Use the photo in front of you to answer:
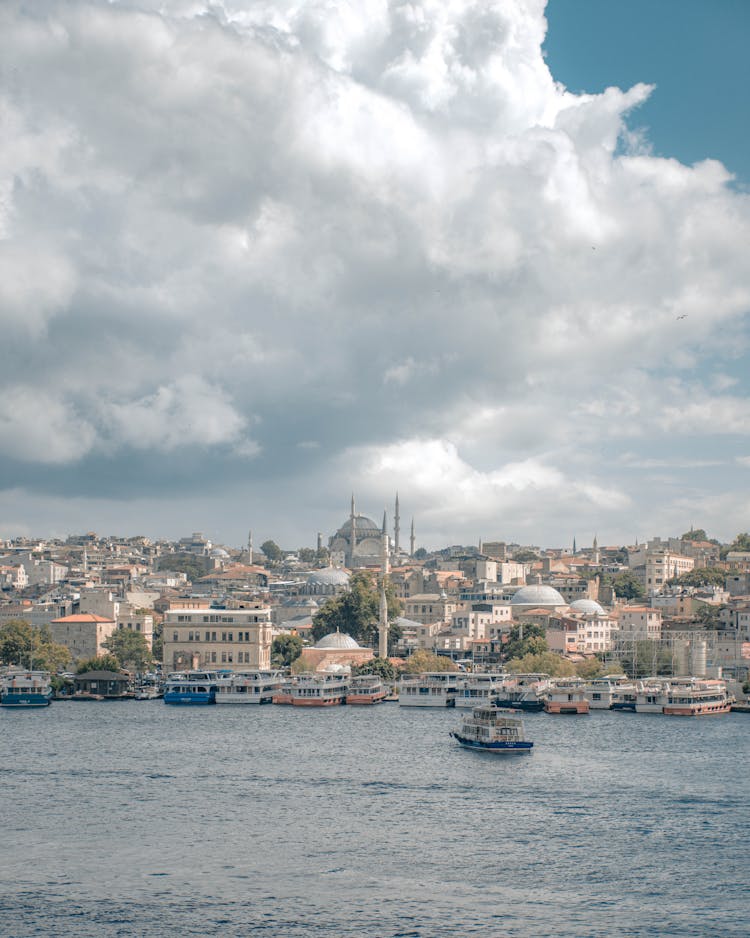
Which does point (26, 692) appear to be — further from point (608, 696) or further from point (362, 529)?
point (362, 529)

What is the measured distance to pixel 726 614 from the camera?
90.5m

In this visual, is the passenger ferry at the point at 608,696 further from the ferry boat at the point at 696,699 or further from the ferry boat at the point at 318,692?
the ferry boat at the point at 318,692

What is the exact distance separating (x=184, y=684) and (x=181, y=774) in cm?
2689

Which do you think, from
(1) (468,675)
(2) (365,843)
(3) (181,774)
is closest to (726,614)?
(1) (468,675)

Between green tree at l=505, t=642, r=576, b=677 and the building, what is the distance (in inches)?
967

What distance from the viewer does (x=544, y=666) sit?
245 ft

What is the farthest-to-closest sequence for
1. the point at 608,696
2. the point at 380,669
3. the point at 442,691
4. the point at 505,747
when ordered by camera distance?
the point at 380,669
the point at 442,691
the point at 608,696
the point at 505,747

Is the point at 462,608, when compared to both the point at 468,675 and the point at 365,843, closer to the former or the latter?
the point at 468,675

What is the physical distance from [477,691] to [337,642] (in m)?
18.3

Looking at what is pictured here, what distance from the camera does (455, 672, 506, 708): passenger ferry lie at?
2608 inches

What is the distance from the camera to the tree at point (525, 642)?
79.9 meters

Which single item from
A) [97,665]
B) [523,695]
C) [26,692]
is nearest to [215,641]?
[97,665]

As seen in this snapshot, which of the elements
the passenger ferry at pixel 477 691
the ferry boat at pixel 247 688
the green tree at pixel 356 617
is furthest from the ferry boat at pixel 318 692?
the green tree at pixel 356 617

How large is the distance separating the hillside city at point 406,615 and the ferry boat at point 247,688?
21.8 ft
